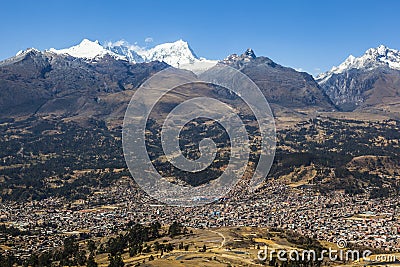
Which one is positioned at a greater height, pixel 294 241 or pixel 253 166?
pixel 253 166

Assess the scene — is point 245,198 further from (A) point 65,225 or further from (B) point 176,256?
(B) point 176,256

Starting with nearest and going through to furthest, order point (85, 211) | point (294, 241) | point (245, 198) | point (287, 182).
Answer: point (294, 241) → point (85, 211) → point (245, 198) → point (287, 182)

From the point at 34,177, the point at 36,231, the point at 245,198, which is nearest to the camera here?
the point at 36,231

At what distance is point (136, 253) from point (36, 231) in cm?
2575

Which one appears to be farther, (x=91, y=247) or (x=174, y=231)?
(x=174, y=231)

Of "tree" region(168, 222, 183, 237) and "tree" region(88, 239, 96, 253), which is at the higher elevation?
"tree" region(168, 222, 183, 237)

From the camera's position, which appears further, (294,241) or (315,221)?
(315,221)

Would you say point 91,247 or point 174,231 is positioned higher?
point 174,231

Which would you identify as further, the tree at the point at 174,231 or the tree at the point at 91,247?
the tree at the point at 174,231

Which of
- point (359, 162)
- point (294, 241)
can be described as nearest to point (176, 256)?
point (294, 241)

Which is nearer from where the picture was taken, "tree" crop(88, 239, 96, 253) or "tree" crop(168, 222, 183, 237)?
"tree" crop(88, 239, 96, 253)

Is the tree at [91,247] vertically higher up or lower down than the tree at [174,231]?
lower down

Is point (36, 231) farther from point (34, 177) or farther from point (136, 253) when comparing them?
point (34, 177)

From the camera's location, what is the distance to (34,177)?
12719cm
